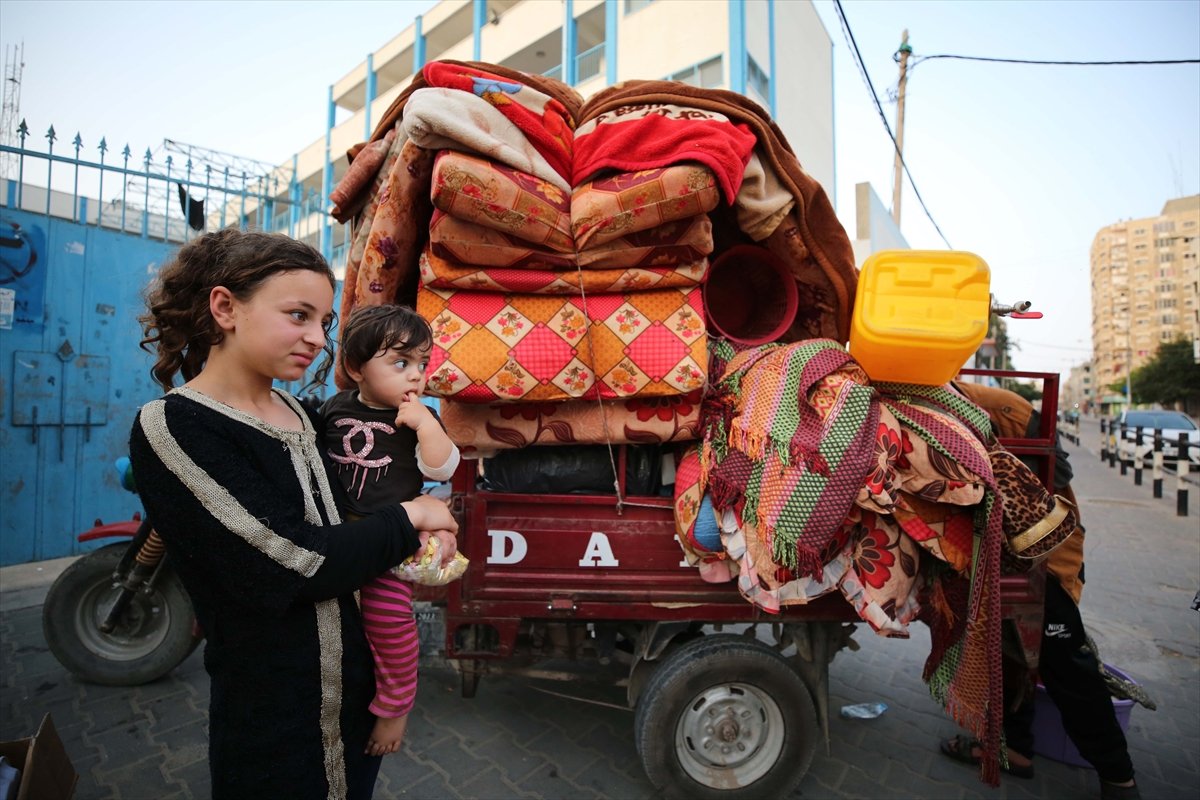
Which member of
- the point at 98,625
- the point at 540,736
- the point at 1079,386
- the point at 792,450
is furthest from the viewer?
the point at 1079,386

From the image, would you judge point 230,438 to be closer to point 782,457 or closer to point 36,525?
point 782,457

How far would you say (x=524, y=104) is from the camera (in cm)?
227

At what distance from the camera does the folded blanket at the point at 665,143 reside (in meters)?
2.02

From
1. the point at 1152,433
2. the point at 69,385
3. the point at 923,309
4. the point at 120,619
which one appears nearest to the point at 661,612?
the point at 923,309

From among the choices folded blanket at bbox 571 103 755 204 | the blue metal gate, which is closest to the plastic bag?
folded blanket at bbox 571 103 755 204

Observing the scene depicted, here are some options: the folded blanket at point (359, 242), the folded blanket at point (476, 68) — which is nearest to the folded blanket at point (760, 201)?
the folded blanket at point (476, 68)

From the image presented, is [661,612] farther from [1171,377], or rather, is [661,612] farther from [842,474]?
[1171,377]

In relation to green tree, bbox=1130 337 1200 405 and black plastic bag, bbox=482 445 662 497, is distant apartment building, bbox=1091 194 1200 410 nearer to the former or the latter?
green tree, bbox=1130 337 1200 405

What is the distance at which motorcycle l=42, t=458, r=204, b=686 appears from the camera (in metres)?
3.12

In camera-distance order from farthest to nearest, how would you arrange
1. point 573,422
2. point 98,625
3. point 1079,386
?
point 1079,386 → point 98,625 → point 573,422

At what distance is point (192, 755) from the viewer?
262cm

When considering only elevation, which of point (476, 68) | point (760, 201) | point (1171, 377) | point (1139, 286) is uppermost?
point (1139, 286)

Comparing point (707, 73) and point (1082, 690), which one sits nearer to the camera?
point (1082, 690)

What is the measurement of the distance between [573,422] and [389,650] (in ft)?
3.72
